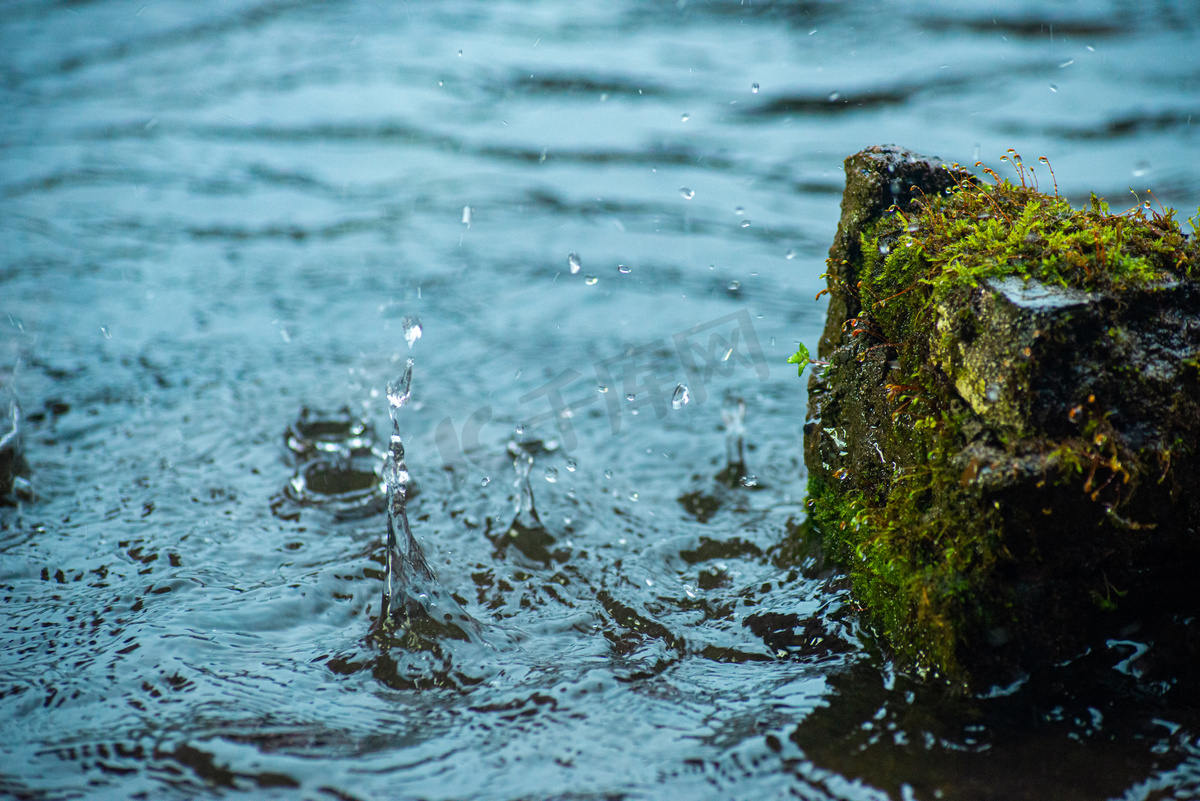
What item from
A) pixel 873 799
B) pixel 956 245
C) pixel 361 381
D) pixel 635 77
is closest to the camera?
pixel 873 799

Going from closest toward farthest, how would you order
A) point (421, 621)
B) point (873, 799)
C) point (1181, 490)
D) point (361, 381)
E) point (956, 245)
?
point (873, 799)
point (1181, 490)
point (956, 245)
point (421, 621)
point (361, 381)

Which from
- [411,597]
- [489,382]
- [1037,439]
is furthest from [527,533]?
[1037,439]

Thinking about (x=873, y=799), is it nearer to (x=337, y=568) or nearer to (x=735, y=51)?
(x=337, y=568)

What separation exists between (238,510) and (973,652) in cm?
361

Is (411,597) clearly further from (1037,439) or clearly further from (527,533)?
(1037,439)

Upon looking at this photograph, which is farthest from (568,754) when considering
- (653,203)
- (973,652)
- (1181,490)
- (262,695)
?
(653,203)

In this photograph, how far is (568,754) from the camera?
8.91 feet

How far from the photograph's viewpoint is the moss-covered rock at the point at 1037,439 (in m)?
2.57

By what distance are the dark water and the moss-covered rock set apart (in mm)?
231

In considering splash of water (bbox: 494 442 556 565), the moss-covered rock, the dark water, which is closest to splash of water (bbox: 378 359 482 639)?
the dark water

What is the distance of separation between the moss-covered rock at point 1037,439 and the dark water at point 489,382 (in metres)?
0.23

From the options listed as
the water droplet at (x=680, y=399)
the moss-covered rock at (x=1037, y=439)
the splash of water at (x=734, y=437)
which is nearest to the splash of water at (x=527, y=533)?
the splash of water at (x=734, y=437)

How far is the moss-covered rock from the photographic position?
2.57m

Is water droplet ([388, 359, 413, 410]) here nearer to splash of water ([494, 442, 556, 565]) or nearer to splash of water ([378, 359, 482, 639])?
splash of water ([378, 359, 482, 639])
